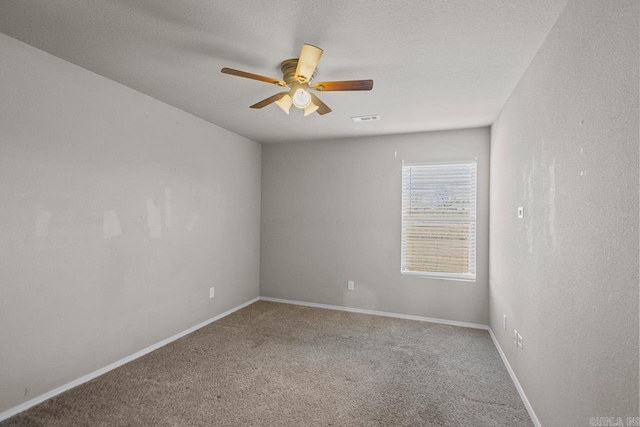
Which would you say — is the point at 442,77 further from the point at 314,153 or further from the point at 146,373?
the point at 146,373

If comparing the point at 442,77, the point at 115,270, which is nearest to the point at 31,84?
the point at 115,270

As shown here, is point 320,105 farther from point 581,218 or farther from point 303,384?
point 303,384

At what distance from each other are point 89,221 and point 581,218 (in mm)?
3233

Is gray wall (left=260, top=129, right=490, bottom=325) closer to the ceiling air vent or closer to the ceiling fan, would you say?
the ceiling air vent

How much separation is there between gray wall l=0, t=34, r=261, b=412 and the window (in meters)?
2.57

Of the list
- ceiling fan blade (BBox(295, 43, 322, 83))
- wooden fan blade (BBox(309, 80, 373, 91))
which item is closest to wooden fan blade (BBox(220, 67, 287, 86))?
ceiling fan blade (BBox(295, 43, 322, 83))

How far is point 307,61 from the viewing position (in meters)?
1.93

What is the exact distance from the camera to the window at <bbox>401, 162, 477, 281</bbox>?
3965 mm

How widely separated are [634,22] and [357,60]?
4.73ft

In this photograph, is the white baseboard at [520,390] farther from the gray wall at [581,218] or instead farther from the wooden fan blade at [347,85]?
the wooden fan blade at [347,85]

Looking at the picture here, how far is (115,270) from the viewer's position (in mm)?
2729

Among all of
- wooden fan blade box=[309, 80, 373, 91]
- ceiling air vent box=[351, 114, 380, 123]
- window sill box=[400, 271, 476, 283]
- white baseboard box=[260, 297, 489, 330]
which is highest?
ceiling air vent box=[351, 114, 380, 123]

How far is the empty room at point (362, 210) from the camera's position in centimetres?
148

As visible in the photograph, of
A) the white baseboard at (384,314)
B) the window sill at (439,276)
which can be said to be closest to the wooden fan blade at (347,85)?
Result: the window sill at (439,276)
